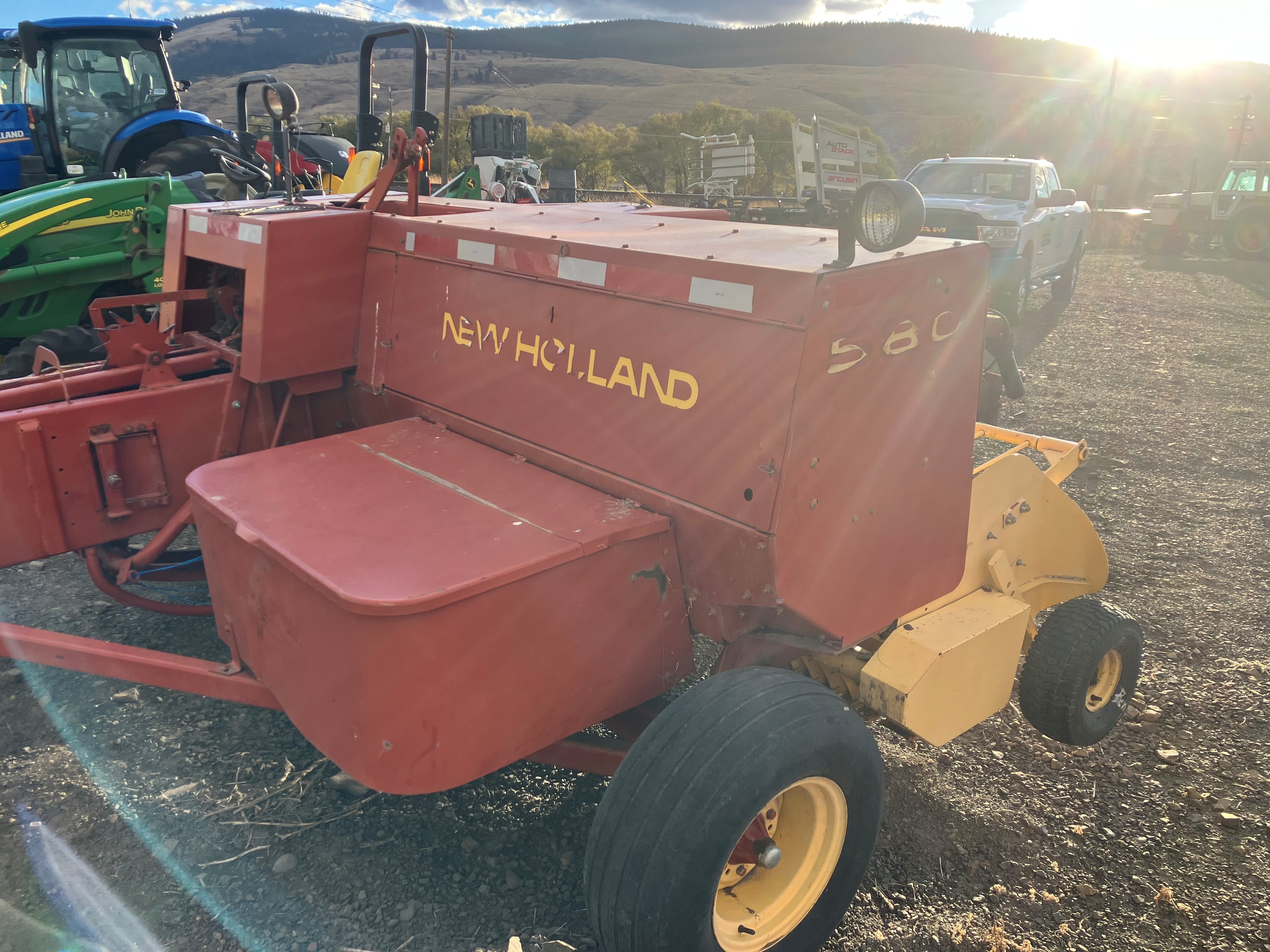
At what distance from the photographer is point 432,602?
1709 millimetres

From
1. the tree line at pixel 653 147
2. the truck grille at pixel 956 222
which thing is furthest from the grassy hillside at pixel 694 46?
the truck grille at pixel 956 222

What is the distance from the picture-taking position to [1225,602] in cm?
400

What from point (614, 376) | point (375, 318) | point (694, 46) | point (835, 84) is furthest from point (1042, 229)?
point (694, 46)

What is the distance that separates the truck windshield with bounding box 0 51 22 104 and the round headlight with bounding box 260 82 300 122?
24.5ft

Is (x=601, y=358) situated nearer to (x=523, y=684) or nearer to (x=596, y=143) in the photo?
(x=523, y=684)

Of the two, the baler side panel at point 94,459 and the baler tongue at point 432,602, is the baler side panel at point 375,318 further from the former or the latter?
the baler tongue at point 432,602

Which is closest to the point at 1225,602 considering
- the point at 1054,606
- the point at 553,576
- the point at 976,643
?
the point at 1054,606

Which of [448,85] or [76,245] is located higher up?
[448,85]

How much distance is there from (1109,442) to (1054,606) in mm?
3947

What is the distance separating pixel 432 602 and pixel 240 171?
3.50 m

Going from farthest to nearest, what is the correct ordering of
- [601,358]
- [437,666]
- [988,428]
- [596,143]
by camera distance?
[596,143]
[988,428]
[601,358]
[437,666]

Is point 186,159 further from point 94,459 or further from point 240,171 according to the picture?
point 94,459

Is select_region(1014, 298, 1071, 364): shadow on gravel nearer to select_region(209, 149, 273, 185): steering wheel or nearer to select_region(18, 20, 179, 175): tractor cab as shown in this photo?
select_region(209, 149, 273, 185): steering wheel

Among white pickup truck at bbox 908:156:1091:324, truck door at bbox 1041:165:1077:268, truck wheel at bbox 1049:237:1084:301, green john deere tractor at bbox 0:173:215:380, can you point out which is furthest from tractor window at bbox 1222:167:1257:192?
green john deere tractor at bbox 0:173:215:380
